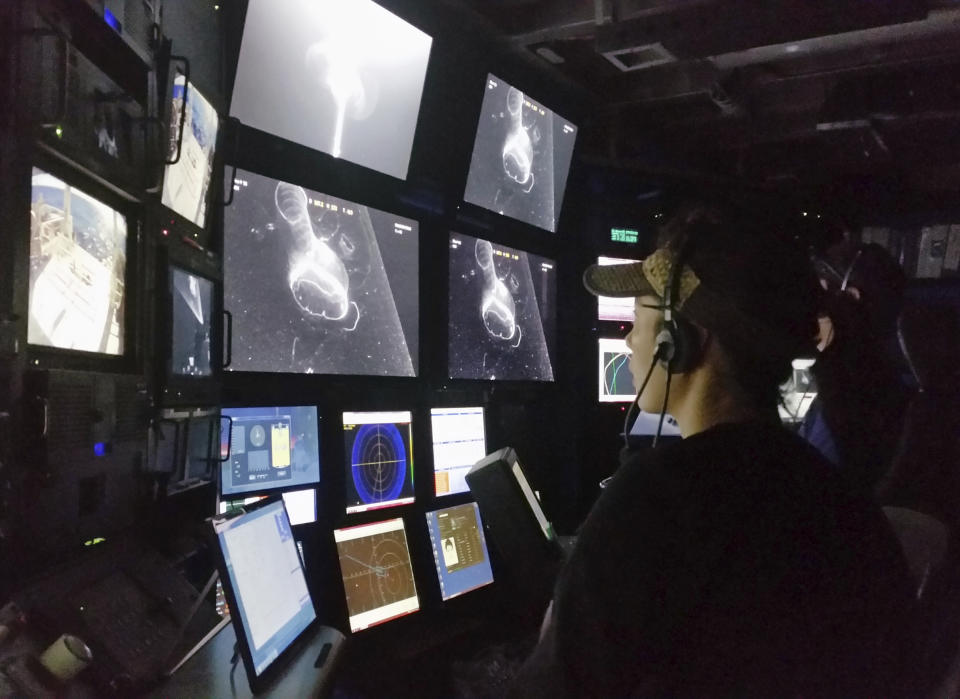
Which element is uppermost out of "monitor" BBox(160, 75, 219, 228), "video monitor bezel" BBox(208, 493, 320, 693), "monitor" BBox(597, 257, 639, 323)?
"monitor" BBox(160, 75, 219, 228)

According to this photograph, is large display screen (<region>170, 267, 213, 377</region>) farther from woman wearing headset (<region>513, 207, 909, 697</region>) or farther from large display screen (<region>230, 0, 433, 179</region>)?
woman wearing headset (<region>513, 207, 909, 697</region>)

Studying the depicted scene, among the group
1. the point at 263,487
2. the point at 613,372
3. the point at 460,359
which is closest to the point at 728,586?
the point at 263,487

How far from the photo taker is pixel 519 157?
334 centimetres

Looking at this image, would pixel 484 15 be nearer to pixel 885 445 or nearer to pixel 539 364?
pixel 539 364

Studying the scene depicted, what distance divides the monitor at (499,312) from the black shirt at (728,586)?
6.99 ft

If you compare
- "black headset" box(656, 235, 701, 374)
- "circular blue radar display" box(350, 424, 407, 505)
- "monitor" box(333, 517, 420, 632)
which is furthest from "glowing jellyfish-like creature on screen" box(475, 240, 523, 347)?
"black headset" box(656, 235, 701, 374)

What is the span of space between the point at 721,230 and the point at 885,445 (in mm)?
1326

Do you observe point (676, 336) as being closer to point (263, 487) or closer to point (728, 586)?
point (728, 586)

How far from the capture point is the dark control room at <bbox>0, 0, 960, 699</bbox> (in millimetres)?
942

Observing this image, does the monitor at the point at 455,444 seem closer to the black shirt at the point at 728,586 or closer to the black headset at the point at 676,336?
the black headset at the point at 676,336

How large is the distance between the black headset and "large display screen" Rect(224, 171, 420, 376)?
149cm

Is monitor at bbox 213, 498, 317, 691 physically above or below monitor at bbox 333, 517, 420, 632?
above

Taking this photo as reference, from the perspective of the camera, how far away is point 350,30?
244 centimetres

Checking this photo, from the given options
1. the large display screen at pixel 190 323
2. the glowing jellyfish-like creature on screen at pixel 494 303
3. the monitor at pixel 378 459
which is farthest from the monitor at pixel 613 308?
the large display screen at pixel 190 323
